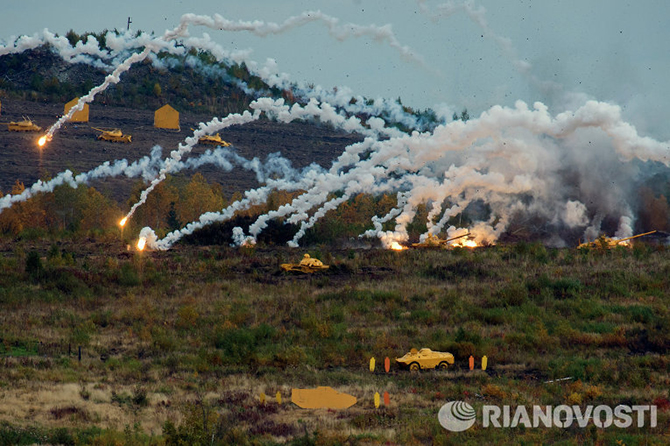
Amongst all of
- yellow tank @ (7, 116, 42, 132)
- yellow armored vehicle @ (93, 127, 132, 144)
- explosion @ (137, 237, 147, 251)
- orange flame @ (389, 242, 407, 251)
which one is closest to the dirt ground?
yellow tank @ (7, 116, 42, 132)

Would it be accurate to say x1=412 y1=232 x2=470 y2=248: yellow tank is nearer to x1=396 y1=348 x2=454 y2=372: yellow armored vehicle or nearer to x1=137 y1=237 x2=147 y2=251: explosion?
x1=137 y1=237 x2=147 y2=251: explosion

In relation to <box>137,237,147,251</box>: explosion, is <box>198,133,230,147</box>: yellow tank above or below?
above

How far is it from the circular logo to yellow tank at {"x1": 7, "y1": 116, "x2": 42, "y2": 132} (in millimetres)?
89719

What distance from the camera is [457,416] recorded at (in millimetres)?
21594

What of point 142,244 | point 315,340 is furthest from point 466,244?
point 315,340

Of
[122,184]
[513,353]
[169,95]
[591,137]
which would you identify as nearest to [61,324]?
[513,353]

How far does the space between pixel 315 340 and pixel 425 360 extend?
562 cm

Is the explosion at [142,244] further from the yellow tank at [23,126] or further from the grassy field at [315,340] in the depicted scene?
the yellow tank at [23,126]

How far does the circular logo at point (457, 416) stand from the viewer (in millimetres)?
20531

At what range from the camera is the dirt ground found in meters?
93.9

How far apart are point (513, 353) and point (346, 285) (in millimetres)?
14445

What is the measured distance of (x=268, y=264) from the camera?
5072 cm

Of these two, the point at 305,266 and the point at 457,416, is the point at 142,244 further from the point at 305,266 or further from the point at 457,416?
the point at 457,416

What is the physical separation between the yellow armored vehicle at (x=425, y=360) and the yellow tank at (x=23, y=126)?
84.3m
